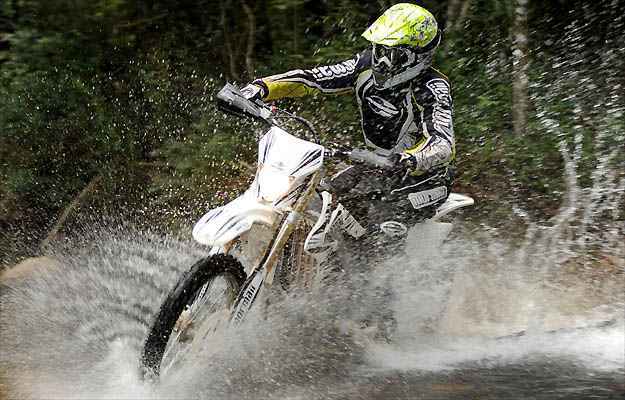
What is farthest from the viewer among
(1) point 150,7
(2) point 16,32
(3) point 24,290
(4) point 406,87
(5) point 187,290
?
(1) point 150,7

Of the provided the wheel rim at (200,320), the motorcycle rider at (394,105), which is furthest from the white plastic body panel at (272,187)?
the motorcycle rider at (394,105)

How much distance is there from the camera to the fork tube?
12.0ft

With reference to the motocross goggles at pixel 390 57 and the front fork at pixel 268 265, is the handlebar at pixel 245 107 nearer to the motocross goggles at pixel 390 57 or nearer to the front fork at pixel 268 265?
the front fork at pixel 268 265

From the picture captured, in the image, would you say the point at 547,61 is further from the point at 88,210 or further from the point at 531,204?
the point at 88,210

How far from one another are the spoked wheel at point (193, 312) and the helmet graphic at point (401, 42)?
128 cm

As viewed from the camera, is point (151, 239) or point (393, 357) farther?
point (151, 239)

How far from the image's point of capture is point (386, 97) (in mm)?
4238

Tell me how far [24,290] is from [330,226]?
2.17 m

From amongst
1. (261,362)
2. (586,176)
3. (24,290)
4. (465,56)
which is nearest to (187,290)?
(261,362)

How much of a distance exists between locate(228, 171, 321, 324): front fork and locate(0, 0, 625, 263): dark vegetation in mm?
2838

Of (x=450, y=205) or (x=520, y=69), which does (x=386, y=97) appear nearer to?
(x=450, y=205)

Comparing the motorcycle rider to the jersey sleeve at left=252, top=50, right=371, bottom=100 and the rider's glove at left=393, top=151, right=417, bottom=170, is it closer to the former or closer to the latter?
the jersey sleeve at left=252, top=50, right=371, bottom=100

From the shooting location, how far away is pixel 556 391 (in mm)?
3402

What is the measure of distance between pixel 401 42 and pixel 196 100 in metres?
3.75
